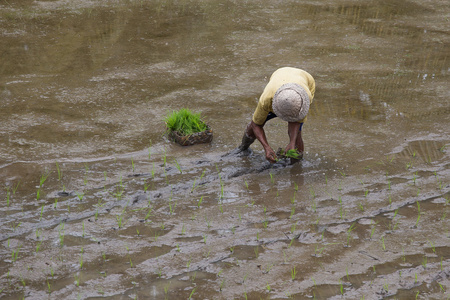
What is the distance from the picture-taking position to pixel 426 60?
781cm

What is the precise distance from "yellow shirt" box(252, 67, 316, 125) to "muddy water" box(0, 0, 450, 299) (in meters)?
0.62

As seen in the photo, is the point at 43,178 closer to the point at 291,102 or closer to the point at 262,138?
the point at 262,138

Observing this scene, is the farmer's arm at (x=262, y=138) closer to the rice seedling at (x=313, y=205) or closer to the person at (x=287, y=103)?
the person at (x=287, y=103)

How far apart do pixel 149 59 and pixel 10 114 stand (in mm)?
2434

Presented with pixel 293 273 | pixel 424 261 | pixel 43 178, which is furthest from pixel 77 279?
pixel 424 261

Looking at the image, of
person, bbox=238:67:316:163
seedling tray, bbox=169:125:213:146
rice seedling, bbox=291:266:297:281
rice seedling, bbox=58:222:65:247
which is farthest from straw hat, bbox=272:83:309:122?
rice seedling, bbox=58:222:65:247

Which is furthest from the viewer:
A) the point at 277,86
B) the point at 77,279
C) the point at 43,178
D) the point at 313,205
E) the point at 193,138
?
the point at 193,138

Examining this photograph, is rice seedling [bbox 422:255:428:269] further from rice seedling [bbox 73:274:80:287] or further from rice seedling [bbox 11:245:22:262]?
rice seedling [bbox 11:245:22:262]

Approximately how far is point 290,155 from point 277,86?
27.8 inches

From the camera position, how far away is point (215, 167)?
16.6 feet

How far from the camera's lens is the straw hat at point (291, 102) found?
14.1 feet

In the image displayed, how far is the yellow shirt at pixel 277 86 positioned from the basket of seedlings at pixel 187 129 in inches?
33.6

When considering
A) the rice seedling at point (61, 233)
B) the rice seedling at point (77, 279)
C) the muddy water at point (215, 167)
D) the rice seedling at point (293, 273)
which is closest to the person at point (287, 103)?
the muddy water at point (215, 167)

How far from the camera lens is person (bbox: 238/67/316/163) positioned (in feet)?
14.2
